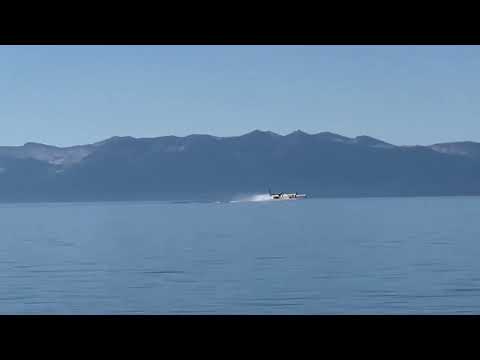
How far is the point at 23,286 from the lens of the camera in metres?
17.4

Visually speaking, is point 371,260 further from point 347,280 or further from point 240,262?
point 347,280

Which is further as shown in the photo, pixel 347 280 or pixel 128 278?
pixel 128 278

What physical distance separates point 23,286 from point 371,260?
1167 centimetres
